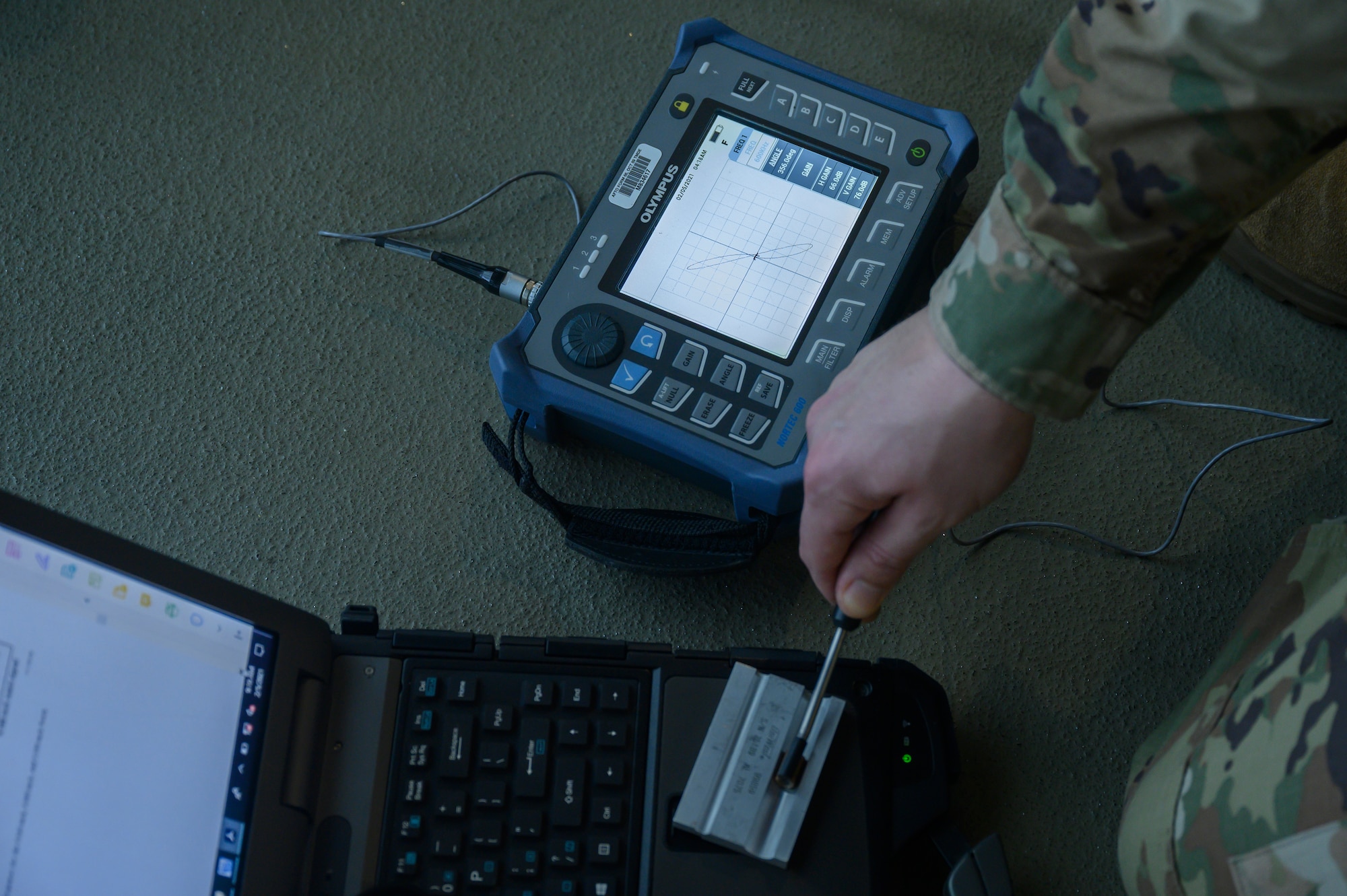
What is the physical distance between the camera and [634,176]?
69 cm

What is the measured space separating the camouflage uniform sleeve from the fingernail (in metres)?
0.12

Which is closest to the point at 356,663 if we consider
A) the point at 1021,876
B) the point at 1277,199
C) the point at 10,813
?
the point at 10,813

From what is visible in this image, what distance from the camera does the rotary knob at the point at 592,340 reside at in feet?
2.07

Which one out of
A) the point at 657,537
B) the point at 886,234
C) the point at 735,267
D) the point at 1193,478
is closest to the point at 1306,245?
the point at 1193,478

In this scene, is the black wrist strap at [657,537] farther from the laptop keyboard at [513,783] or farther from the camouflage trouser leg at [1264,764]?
the camouflage trouser leg at [1264,764]

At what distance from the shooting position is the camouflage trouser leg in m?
0.41

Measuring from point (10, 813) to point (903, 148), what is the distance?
0.64m

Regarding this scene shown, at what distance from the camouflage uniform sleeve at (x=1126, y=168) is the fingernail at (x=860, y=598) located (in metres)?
0.12

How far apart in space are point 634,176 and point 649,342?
13 centimetres

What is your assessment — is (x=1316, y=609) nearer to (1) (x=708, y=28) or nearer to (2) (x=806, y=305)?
(2) (x=806, y=305)

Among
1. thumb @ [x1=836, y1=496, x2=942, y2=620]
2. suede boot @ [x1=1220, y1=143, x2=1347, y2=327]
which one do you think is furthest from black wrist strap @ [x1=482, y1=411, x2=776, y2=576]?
suede boot @ [x1=1220, y1=143, x2=1347, y2=327]

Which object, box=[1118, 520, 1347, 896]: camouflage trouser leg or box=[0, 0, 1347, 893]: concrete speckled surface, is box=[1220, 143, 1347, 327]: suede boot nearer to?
box=[0, 0, 1347, 893]: concrete speckled surface

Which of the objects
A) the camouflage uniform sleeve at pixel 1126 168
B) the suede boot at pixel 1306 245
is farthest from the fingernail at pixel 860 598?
the suede boot at pixel 1306 245

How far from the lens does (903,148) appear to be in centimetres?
70
